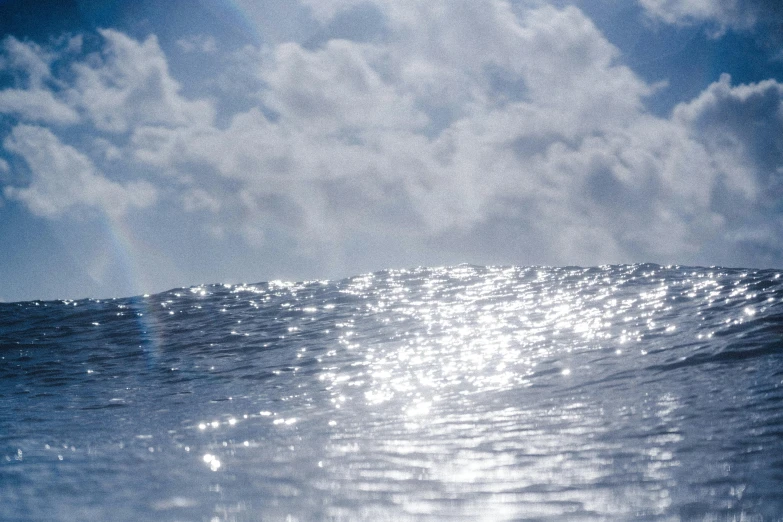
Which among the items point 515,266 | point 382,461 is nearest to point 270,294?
point 515,266

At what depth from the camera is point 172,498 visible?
2.24m

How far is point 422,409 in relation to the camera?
12.6ft

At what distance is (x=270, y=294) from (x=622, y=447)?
8.66 meters

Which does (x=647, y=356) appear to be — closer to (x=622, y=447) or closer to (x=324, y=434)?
(x=622, y=447)

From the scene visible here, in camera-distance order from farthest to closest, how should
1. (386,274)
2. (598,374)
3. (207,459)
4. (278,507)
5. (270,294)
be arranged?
1. (386,274)
2. (270,294)
3. (598,374)
4. (207,459)
5. (278,507)

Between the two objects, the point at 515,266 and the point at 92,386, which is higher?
the point at 515,266

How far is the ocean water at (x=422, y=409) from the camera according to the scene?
2170mm

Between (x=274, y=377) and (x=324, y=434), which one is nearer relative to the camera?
(x=324, y=434)

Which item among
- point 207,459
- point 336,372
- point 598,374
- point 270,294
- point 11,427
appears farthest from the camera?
point 270,294

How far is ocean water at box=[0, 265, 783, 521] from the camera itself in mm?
2170

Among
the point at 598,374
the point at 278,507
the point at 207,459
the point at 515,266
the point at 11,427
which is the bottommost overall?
the point at 278,507

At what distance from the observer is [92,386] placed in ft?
18.6

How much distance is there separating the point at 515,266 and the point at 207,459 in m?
9.07

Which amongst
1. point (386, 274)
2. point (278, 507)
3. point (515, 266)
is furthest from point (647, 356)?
point (386, 274)
